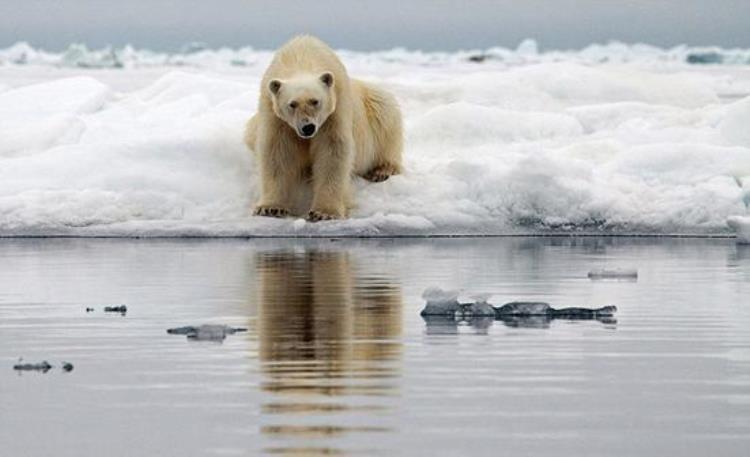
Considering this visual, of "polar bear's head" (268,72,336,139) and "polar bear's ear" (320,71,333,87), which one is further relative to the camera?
"polar bear's ear" (320,71,333,87)

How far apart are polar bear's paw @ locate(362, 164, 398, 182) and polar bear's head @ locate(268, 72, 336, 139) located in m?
1.27

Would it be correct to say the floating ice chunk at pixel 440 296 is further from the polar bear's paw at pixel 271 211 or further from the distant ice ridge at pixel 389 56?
the distant ice ridge at pixel 389 56

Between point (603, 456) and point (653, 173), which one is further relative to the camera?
point (653, 173)

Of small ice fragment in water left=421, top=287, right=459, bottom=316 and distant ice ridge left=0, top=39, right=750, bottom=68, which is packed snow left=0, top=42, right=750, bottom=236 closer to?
small ice fragment in water left=421, top=287, right=459, bottom=316

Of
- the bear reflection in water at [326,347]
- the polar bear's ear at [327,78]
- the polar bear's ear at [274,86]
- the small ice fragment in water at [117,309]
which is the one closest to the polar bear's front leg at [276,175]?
the polar bear's ear at [274,86]

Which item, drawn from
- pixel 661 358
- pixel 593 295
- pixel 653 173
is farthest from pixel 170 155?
pixel 661 358

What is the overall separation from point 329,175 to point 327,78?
762 millimetres

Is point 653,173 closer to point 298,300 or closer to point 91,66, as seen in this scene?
point 298,300

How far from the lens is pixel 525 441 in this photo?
5.34 meters

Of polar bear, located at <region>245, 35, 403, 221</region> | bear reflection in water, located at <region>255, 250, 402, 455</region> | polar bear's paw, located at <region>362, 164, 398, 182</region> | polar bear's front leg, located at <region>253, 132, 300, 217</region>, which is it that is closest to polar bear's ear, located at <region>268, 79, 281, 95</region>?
polar bear, located at <region>245, 35, 403, 221</region>

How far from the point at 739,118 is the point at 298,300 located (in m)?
8.58

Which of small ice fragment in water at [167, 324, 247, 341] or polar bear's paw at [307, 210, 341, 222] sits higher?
polar bear's paw at [307, 210, 341, 222]

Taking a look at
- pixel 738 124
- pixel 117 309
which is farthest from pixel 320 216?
pixel 117 309

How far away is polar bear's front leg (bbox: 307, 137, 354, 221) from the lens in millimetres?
14172
